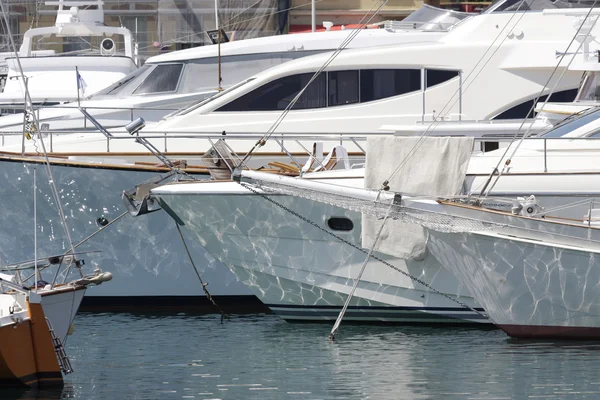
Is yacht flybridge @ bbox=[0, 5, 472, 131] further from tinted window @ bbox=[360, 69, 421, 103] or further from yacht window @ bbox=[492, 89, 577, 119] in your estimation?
yacht window @ bbox=[492, 89, 577, 119]

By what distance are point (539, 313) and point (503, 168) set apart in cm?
147

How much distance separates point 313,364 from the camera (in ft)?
39.5

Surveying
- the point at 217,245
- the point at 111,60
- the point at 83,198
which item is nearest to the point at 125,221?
the point at 83,198

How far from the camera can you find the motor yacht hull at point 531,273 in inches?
484

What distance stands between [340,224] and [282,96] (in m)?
3.54

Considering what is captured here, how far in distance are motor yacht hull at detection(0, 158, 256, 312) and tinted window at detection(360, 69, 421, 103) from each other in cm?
313

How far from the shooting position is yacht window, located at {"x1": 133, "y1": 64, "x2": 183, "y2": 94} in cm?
1981

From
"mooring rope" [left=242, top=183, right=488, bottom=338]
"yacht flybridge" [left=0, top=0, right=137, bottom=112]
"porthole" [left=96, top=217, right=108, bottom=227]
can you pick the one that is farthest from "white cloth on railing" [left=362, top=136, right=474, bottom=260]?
"yacht flybridge" [left=0, top=0, right=137, bottom=112]

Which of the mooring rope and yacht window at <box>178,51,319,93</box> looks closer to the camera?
the mooring rope

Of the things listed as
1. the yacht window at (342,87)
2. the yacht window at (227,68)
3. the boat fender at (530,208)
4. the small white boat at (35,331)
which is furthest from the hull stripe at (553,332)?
the yacht window at (227,68)

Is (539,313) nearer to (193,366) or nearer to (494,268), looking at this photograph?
(494,268)

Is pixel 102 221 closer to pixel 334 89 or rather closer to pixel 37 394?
pixel 334 89

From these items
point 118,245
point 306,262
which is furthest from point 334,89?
point 306,262

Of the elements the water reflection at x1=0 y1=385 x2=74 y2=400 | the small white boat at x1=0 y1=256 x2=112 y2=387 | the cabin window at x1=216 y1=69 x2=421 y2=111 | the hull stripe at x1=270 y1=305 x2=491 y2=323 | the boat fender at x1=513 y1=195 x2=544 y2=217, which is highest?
the cabin window at x1=216 y1=69 x2=421 y2=111
